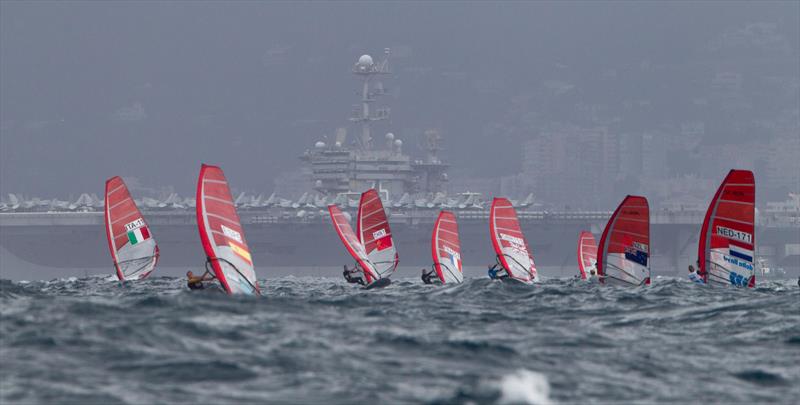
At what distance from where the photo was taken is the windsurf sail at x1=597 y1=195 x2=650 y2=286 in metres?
35.4

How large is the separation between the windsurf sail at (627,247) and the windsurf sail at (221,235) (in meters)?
11.8

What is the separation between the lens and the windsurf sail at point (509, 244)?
140 ft

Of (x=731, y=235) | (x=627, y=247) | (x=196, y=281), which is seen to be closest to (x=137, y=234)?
(x=196, y=281)

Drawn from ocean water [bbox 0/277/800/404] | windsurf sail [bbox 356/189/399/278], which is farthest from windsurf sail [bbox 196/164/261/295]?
windsurf sail [bbox 356/189/399/278]

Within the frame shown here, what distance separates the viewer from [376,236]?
42.6m

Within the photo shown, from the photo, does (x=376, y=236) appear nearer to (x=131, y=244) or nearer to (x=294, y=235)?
(x=131, y=244)

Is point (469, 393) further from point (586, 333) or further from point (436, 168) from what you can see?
point (436, 168)

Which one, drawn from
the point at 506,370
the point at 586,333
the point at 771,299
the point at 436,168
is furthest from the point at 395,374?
the point at 436,168

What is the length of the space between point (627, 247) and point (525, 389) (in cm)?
2110

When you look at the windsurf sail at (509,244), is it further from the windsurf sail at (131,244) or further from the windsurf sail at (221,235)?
the windsurf sail at (221,235)

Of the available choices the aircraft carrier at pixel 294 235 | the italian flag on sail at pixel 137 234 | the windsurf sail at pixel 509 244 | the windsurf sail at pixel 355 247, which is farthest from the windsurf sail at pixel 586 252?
the aircraft carrier at pixel 294 235

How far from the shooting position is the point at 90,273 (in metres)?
113

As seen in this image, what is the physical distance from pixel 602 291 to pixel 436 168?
10642 cm

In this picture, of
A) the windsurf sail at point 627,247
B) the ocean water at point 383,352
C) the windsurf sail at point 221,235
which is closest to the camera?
the ocean water at point 383,352
